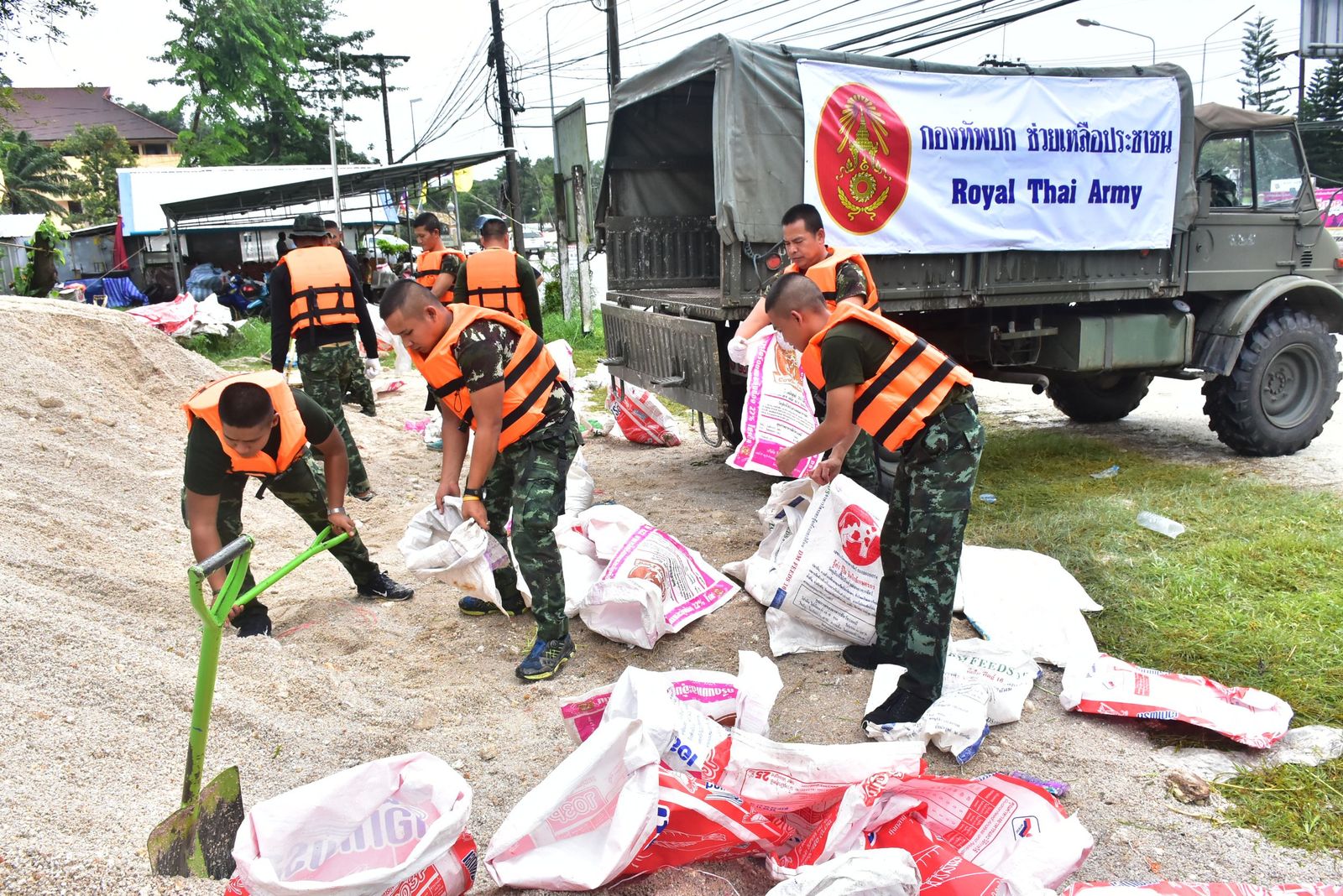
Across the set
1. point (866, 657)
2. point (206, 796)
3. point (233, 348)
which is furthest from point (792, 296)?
point (233, 348)

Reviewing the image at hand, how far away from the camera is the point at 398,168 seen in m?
16.5

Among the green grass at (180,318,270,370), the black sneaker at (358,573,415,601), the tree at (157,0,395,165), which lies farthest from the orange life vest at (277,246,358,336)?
the tree at (157,0,395,165)

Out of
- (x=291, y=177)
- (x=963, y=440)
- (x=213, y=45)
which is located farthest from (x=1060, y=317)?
(x=213, y=45)

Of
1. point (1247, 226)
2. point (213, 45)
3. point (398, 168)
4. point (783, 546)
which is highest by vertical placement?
point (213, 45)

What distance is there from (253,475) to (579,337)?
28.4 ft

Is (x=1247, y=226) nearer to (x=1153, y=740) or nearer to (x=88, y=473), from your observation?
(x=1153, y=740)

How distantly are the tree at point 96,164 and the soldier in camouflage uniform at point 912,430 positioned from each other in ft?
150

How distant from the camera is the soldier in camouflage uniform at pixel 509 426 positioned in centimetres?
319

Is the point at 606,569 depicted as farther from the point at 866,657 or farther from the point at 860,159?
the point at 860,159

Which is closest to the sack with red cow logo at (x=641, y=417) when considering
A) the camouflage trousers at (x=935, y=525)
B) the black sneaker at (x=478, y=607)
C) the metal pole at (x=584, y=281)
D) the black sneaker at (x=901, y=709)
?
the black sneaker at (x=478, y=607)

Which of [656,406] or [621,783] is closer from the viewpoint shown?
[621,783]

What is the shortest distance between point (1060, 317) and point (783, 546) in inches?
116

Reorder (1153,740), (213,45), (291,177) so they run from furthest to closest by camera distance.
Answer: (213,45)
(291,177)
(1153,740)

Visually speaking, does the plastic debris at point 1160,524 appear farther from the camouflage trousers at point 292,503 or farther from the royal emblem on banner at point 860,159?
the camouflage trousers at point 292,503
